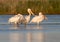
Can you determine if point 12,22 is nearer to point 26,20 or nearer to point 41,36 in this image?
point 26,20

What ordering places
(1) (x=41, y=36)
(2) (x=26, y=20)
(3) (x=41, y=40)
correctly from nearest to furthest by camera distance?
(3) (x=41, y=40) < (1) (x=41, y=36) < (2) (x=26, y=20)

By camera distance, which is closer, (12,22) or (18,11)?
(12,22)

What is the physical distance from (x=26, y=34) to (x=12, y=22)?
209 inches

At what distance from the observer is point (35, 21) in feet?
58.2

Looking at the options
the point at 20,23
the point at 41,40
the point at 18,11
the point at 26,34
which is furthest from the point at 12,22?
the point at 18,11

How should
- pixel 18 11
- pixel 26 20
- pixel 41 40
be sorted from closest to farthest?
1. pixel 41 40
2. pixel 26 20
3. pixel 18 11

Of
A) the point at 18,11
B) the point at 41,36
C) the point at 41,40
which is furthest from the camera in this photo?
the point at 18,11

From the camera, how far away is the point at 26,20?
17.4 metres

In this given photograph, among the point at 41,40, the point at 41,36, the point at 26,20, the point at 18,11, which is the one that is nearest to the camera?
the point at 41,40

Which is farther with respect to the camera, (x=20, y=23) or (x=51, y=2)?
(x=51, y=2)

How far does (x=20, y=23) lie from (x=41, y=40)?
6577 mm

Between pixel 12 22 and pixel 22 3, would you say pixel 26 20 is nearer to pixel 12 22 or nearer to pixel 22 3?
pixel 12 22

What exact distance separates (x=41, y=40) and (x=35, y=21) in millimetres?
6627

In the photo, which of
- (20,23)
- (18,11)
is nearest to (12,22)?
(20,23)
